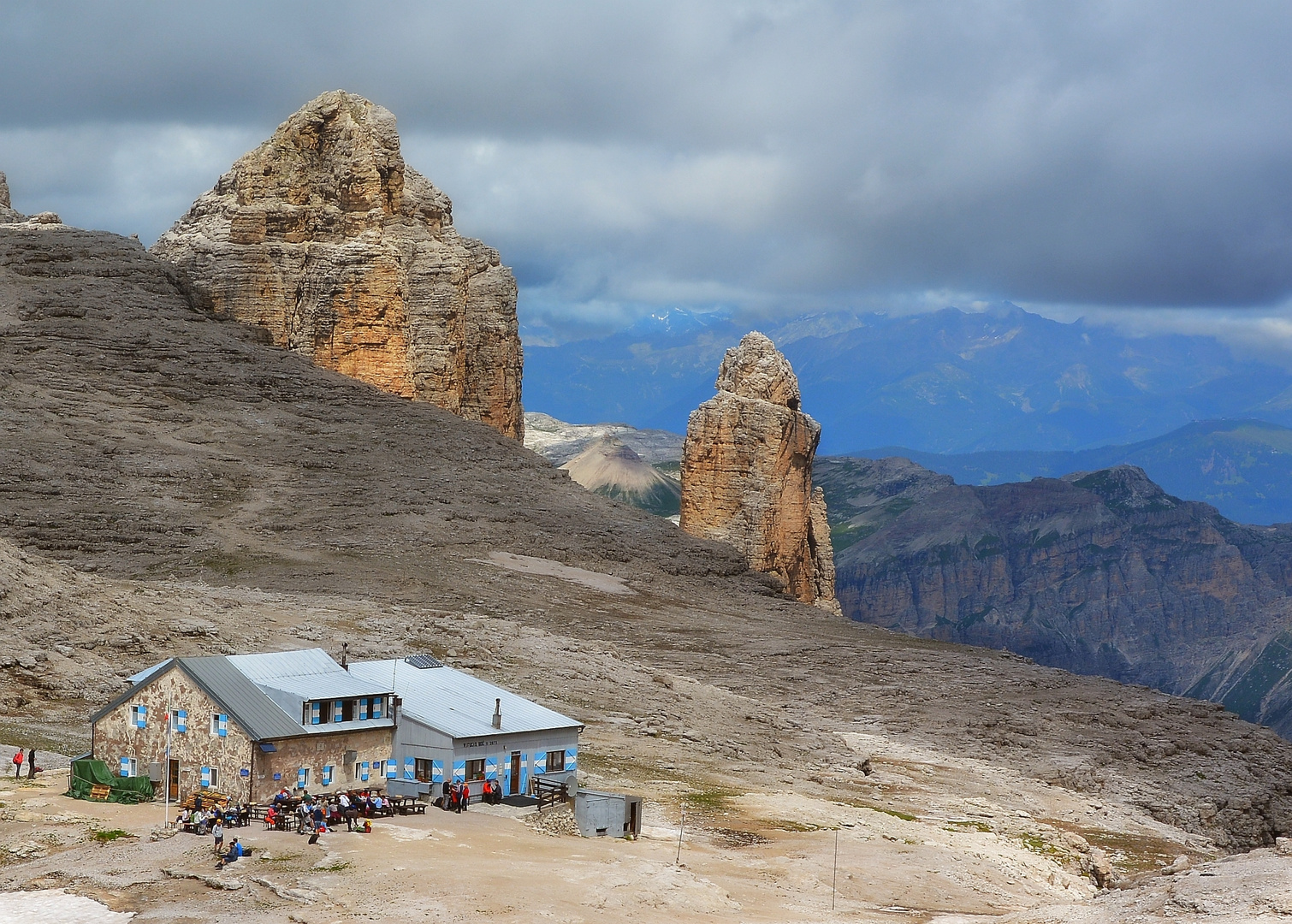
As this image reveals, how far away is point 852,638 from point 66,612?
42.0m

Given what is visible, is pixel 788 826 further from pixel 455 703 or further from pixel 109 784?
pixel 109 784

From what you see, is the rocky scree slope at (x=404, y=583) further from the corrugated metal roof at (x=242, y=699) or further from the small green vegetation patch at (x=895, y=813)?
the corrugated metal roof at (x=242, y=699)

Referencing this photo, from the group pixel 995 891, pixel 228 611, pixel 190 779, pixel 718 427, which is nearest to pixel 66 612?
pixel 228 611

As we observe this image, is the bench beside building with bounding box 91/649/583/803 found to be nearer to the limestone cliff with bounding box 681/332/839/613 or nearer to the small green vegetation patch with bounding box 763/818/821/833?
the small green vegetation patch with bounding box 763/818/821/833

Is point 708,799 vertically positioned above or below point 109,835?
above

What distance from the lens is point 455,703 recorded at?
47.6m

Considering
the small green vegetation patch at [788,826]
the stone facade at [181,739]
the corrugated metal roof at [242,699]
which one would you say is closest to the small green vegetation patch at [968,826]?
the small green vegetation patch at [788,826]

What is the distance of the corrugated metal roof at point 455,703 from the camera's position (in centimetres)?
4591

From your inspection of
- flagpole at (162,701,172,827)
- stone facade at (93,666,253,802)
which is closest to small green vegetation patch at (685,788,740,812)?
stone facade at (93,666,253,802)

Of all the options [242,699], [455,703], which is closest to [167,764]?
[242,699]

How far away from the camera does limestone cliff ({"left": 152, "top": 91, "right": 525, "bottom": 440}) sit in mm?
125875

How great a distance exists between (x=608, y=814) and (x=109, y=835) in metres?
12.3

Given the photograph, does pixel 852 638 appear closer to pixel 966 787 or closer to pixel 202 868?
pixel 966 787

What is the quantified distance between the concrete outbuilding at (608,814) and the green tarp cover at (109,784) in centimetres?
1067
